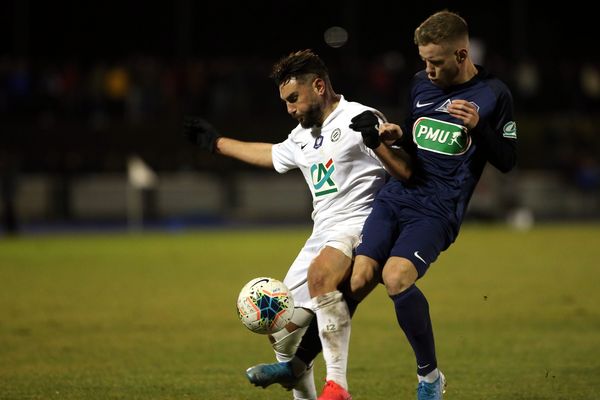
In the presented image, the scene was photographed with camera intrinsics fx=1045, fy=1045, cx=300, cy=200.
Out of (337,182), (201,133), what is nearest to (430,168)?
(337,182)

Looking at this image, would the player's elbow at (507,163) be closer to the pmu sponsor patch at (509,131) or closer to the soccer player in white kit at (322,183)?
the pmu sponsor patch at (509,131)

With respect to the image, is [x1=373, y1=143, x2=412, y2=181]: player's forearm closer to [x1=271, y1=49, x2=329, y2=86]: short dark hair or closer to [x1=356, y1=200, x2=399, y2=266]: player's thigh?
[x1=356, y1=200, x2=399, y2=266]: player's thigh

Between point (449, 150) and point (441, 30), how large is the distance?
0.72m

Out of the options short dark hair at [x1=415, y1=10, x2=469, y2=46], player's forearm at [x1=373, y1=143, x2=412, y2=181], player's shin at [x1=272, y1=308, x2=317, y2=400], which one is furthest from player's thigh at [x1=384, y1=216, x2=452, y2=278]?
short dark hair at [x1=415, y1=10, x2=469, y2=46]

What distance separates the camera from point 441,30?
6.15m

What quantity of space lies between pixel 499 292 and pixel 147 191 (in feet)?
51.2

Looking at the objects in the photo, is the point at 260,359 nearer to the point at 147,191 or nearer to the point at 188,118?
the point at 188,118

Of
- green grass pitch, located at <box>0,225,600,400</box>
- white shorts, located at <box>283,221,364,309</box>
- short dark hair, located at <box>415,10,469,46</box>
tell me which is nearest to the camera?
short dark hair, located at <box>415,10,469,46</box>

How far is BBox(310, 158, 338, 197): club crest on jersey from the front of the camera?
6.51 m

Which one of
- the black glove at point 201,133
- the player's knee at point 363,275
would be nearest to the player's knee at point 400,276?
the player's knee at point 363,275

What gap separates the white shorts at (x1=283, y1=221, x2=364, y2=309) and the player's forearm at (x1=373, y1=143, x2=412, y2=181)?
0.46 meters

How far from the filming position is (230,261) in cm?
1703

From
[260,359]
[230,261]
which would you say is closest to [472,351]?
[260,359]

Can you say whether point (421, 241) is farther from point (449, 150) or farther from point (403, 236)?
point (449, 150)
